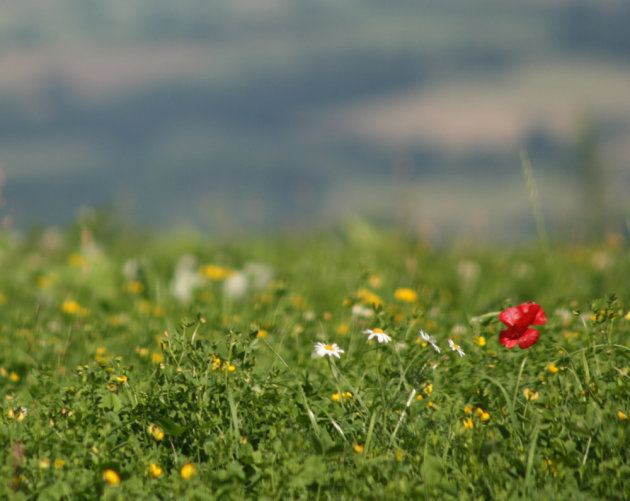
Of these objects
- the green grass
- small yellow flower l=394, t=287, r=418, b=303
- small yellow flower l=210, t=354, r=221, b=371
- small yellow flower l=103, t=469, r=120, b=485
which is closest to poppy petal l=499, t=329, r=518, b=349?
the green grass

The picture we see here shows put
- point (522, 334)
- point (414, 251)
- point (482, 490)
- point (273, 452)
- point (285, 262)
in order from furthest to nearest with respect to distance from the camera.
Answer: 1. point (414, 251)
2. point (285, 262)
3. point (522, 334)
4. point (273, 452)
5. point (482, 490)

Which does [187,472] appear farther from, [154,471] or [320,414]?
[320,414]

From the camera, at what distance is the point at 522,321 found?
2865mm

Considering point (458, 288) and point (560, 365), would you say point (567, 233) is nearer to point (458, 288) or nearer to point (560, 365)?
point (458, 288)

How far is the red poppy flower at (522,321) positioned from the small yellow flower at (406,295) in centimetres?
200

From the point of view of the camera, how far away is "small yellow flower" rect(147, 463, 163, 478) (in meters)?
2.40

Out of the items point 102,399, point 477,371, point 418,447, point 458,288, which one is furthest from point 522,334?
point 458,288

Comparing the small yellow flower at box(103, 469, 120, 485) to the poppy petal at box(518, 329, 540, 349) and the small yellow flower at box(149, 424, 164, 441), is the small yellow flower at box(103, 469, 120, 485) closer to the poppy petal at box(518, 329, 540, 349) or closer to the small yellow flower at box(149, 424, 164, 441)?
the small yellow flower at box(149, 424, 164, 441)

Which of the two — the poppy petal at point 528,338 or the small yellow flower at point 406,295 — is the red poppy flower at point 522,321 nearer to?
the poppy petal at point 528,338

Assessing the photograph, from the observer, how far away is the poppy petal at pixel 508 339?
287cm

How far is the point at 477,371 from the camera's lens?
2.97 metres

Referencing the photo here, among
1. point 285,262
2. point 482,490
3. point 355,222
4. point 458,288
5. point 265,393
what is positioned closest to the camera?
point 482,490

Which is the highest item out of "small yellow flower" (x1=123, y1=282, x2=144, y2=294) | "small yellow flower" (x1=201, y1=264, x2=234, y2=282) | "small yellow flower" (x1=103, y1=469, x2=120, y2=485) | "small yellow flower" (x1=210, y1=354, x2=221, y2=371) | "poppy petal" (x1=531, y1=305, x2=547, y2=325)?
"poppy petal" (x1=531, y1=305, x2=547, y2=325)

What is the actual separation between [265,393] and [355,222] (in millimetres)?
5630
